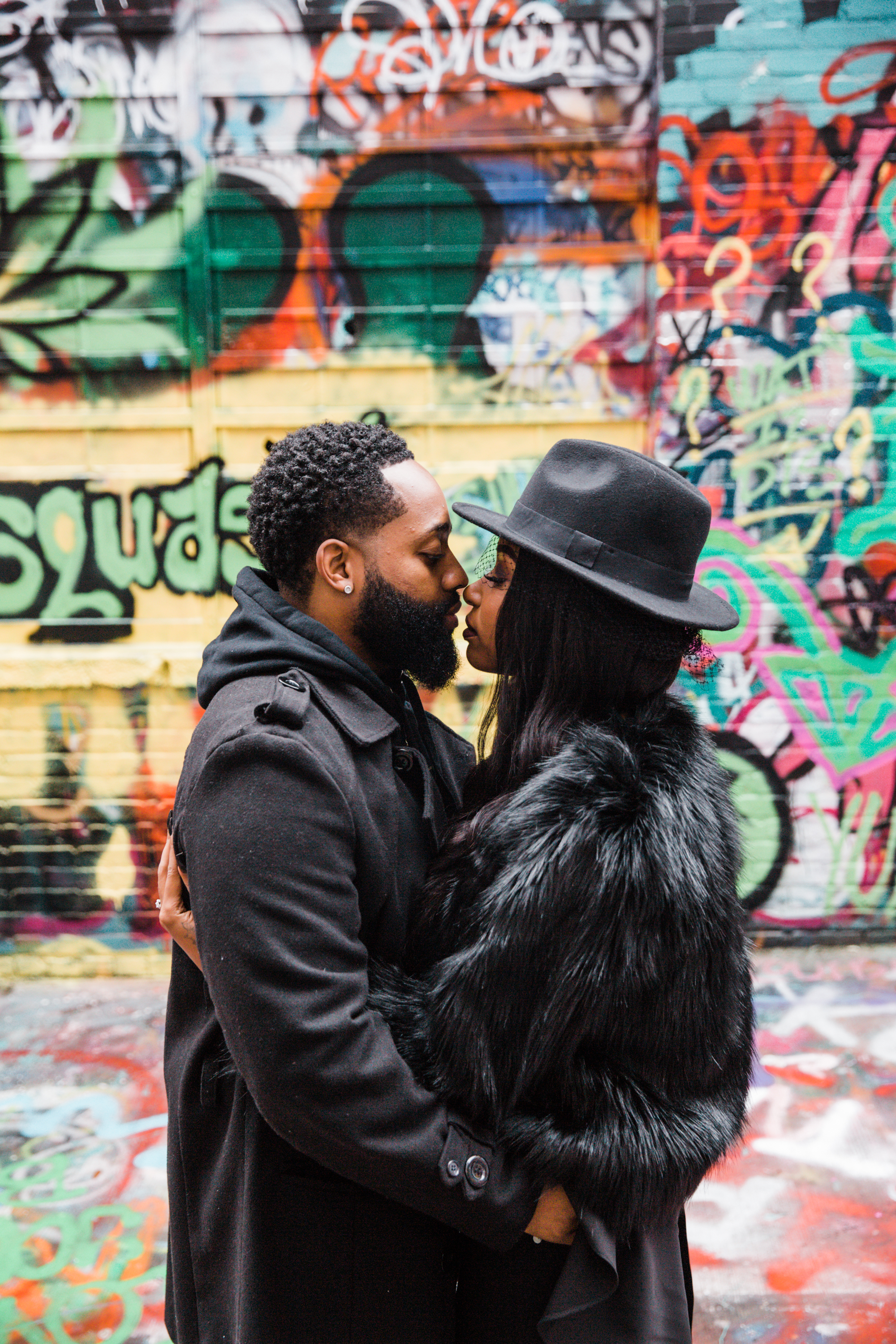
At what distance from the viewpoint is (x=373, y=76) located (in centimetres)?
399

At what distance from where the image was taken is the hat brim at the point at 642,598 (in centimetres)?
157

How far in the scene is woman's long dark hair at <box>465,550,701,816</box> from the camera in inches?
64.2

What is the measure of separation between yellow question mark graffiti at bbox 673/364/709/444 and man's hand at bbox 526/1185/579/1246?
325 centimetres

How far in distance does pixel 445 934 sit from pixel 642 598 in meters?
0.59

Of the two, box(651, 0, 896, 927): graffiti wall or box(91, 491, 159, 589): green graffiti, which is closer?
box(651, 0, 896, 927): graffiti wall

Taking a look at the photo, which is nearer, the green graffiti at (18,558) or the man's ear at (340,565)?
the man's ear at (340,565)

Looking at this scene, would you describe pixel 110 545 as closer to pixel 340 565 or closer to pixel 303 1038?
pixel 340 565

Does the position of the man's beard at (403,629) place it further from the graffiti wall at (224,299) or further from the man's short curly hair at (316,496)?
the graffiti wall at (224,299)

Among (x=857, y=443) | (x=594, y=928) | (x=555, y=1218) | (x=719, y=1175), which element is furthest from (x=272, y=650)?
(x=857, y=443)

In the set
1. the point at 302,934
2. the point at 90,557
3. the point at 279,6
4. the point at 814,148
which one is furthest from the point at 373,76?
the point at 302,934

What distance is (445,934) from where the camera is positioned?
1.56m

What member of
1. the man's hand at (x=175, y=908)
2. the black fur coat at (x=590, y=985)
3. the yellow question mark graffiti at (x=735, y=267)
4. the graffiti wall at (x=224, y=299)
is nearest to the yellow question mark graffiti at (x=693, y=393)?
the graffiti wall at (x=224, y=299)

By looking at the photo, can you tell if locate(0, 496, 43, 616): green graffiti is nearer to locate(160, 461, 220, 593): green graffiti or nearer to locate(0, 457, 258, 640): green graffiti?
locate(0, 457, 258, 640): green graffiti

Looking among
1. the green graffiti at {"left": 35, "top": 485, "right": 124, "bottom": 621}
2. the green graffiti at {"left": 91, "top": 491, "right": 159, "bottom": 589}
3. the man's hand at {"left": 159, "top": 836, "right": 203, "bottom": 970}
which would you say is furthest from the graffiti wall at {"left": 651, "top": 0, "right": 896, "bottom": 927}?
the man's hand at {"left": 159, "top": 836, "right": 203, "bottom": 970}
